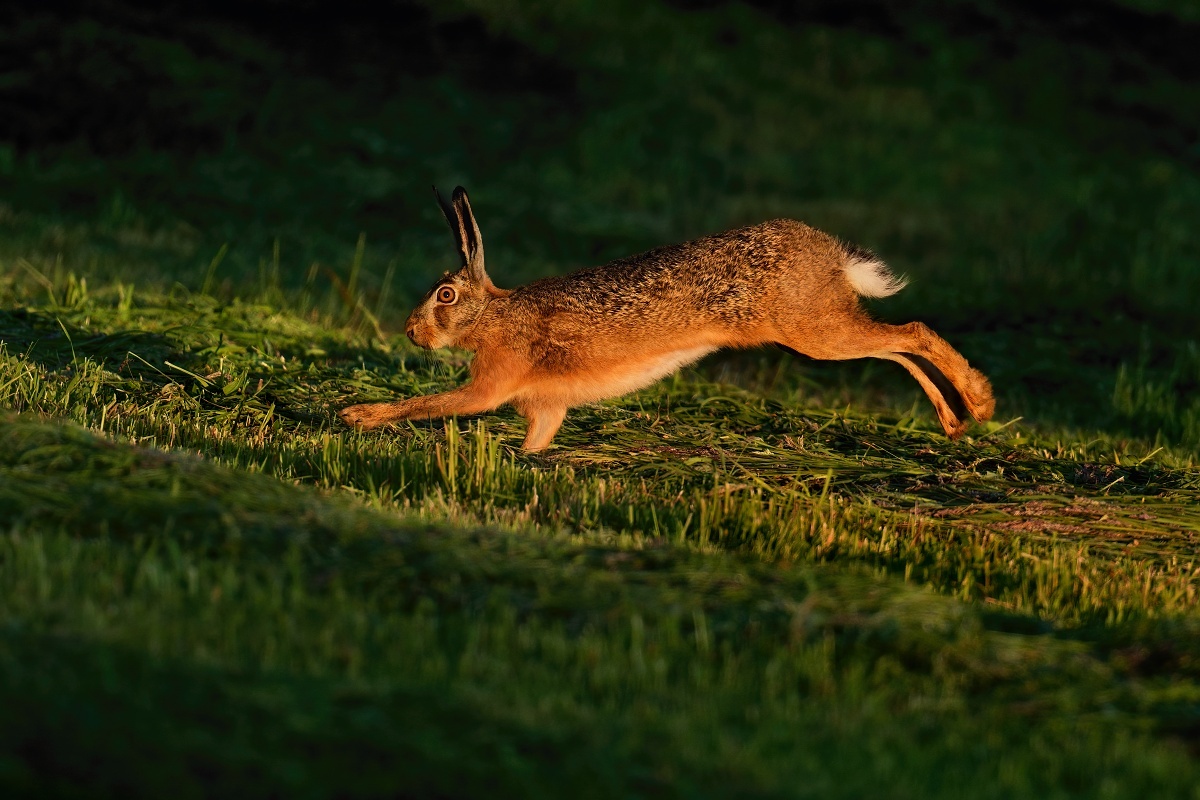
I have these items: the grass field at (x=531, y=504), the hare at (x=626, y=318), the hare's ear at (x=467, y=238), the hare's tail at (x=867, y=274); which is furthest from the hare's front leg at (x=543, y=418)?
the hare's tail at (x=867, y=274)

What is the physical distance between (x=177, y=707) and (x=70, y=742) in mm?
329

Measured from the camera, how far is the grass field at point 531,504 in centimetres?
445

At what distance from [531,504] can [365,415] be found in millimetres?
1576

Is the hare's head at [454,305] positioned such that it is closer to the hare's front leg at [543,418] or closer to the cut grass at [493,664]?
the hare's front leg at [543,418]

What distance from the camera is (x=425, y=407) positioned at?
841cm

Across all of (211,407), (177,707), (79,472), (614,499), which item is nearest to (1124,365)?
(614,499)

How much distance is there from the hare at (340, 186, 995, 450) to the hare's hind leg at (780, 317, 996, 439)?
0.01 meters

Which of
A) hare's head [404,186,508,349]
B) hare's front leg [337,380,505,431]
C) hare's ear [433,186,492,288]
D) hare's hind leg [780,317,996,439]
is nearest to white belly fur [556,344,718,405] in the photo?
hare's front leg [337,380,505,431]

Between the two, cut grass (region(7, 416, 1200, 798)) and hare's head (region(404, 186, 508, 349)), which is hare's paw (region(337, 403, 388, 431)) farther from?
cut grass (region(7, 416, 1200, 798))

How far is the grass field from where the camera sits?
4.45 meters

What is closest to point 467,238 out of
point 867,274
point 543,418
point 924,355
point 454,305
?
point 454,305

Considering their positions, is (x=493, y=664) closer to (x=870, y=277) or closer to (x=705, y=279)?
(x=705, y=279)

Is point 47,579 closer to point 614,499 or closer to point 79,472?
point 79,472

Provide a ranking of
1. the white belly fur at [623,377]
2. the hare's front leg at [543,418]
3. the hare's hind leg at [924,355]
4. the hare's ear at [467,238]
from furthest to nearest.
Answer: the hare's hind leg at [924,355] → the hare's front leg at [543,418] → the white belly fur at [623,377] → the hare's ear at [467,238]
